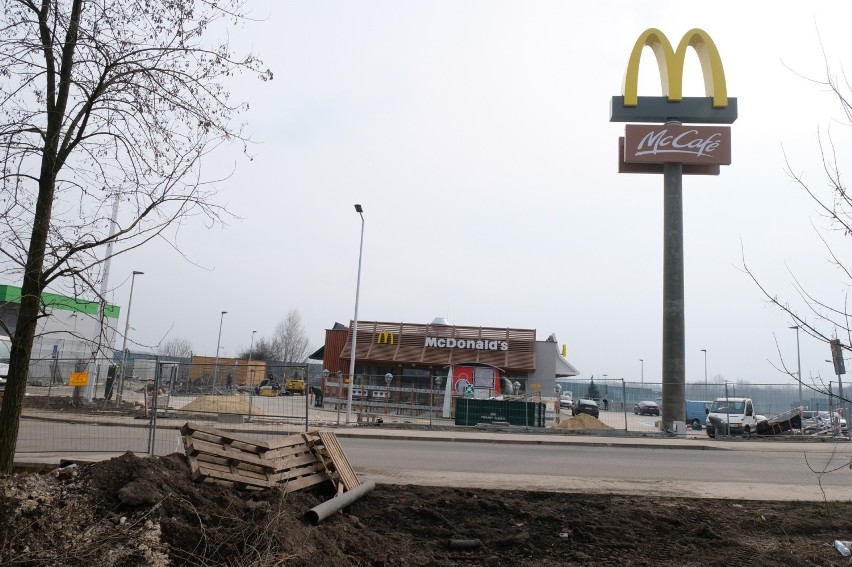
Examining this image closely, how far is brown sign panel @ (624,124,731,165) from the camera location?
31.4m

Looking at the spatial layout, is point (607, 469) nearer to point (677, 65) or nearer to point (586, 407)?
point (677, 65)

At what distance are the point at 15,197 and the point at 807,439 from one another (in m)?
25.1

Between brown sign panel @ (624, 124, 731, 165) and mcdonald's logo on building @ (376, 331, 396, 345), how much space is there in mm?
21078

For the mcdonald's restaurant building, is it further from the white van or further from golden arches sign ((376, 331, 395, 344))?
the white van

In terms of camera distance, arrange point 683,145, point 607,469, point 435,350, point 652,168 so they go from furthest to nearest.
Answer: point 435,350, point 652,168, point 683,145, point 607,469

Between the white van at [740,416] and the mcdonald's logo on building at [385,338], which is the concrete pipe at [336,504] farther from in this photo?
the mcdonald's logo on building at [385,338]

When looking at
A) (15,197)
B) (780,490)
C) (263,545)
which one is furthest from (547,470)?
(15,197)

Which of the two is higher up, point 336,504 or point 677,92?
point 677,92

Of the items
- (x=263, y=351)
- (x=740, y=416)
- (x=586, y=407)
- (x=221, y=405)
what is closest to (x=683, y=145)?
(x=740, y=416)

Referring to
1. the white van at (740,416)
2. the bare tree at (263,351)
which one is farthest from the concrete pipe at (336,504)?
the bare tree at (263,351)

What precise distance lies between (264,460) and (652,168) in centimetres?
2981

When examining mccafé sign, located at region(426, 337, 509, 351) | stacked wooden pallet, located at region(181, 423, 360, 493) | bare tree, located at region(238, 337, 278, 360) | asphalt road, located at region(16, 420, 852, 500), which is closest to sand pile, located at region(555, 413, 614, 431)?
asphalt road, located at region(16, 420, 852, 500)

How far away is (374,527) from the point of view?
7.19m

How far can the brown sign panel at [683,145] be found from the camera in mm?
31391
